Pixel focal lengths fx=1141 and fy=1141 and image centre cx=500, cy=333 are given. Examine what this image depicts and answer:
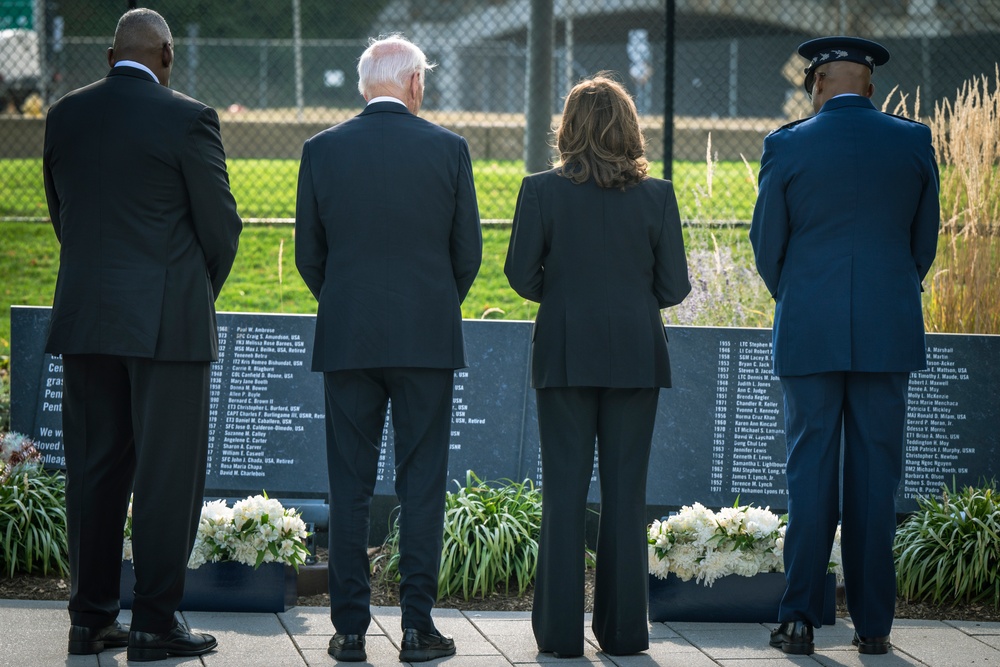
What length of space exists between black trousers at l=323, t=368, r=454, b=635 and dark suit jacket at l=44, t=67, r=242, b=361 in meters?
0.55

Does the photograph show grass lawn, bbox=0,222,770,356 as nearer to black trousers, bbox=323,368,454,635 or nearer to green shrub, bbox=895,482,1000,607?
green shrub, bbox=895,482,1000,607

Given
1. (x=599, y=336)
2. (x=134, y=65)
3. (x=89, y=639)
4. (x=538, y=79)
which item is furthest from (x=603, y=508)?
(x=538, y=79)

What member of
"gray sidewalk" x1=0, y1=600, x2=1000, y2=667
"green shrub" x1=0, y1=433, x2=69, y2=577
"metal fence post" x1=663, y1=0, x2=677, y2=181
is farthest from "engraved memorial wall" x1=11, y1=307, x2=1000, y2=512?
"metal fence post" x1=663, y1=0, x2=677, y2=181

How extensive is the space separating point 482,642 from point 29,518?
2184 millimetres

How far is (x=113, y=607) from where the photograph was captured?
4.13 m

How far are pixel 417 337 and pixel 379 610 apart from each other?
4.75 ft

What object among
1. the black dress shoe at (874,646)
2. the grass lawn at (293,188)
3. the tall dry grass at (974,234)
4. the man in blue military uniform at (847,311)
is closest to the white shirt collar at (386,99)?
the man in blue military uniform at (847,311)

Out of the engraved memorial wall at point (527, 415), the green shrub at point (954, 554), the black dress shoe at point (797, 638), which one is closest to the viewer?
the black dress shoe at point (797, 638)

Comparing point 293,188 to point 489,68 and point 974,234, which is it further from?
point 974,234

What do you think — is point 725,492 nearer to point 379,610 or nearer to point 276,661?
point 379,610

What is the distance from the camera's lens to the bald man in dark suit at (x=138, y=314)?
3844mm

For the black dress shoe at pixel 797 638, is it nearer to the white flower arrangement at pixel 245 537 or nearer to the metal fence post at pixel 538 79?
the white flower arrangement at pixel 245 537

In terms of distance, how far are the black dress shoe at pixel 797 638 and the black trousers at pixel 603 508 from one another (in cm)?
55

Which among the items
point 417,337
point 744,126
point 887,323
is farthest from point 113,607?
point 744,126
